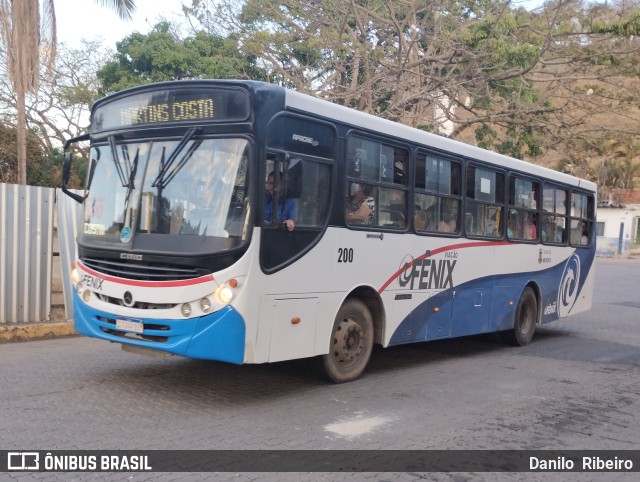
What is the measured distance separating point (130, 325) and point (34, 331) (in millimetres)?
4168

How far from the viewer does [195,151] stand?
6.84 metres

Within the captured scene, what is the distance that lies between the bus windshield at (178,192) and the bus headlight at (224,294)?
413 millimetres

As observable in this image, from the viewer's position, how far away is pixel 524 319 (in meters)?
12.1

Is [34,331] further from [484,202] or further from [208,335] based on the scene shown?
[484,202]

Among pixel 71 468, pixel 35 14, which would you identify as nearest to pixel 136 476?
pixel 71 468

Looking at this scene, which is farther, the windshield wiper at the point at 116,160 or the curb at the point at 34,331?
the curb at the point at 34,331

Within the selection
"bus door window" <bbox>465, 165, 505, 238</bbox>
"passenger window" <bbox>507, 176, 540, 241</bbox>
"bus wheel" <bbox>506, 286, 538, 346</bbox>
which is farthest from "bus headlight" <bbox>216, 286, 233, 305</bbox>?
"bus wheel" <bbox>506, 286, 538, 346</bbox>

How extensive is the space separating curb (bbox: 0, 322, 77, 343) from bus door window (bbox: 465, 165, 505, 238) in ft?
20.1

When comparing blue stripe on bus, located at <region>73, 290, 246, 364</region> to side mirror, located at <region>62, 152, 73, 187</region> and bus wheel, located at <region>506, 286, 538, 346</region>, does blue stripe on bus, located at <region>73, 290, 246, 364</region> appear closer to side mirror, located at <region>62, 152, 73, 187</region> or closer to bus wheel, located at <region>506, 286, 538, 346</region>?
side mirror, located at <region>62, 152, 73, 187</region>

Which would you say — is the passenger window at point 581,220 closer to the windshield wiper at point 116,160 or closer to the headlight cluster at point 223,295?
the headlight cluster at point 223,295

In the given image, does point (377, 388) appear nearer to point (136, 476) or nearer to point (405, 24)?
point (136, 476)

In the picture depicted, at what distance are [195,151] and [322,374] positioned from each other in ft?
9.22

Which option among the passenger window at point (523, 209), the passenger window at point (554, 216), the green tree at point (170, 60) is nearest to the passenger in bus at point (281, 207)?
the passenger window at point (523, 209)

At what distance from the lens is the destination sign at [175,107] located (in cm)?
680
